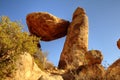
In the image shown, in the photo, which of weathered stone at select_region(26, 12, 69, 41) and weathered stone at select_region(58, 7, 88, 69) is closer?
weathered stone at select_region(58, 7, 88, 69)

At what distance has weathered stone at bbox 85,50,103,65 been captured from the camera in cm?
2569

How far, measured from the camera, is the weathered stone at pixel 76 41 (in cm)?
3250

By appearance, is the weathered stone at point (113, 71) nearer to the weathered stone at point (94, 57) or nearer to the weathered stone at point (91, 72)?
the weathered stone at point (91, 72)

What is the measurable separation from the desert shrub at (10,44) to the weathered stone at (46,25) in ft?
54.7

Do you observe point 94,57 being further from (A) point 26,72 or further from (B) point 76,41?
(B) point 76,41

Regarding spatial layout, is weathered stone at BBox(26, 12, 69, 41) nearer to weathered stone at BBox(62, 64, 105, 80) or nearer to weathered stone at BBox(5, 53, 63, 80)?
weathered stone at BBox(62, 64, 105, 80)

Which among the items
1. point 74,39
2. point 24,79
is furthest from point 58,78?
point 74,39

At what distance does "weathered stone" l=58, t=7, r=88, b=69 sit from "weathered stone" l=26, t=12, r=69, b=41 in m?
1.73

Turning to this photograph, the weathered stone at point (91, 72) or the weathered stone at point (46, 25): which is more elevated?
the weathered stone at point (46, 25)

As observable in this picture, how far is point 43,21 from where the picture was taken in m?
38.2

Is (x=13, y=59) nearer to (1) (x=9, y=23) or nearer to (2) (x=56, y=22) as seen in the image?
(1) (x=9, y=23)

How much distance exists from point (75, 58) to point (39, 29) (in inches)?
396

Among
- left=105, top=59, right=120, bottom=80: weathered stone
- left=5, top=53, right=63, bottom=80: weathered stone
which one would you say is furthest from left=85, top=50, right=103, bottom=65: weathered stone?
left=5, top=53, right=63, bottom=80: weathered stone

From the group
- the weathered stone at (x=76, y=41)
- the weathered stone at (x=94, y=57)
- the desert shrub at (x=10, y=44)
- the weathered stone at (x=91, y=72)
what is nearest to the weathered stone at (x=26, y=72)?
the desert shrub at (x=10, y=44)
